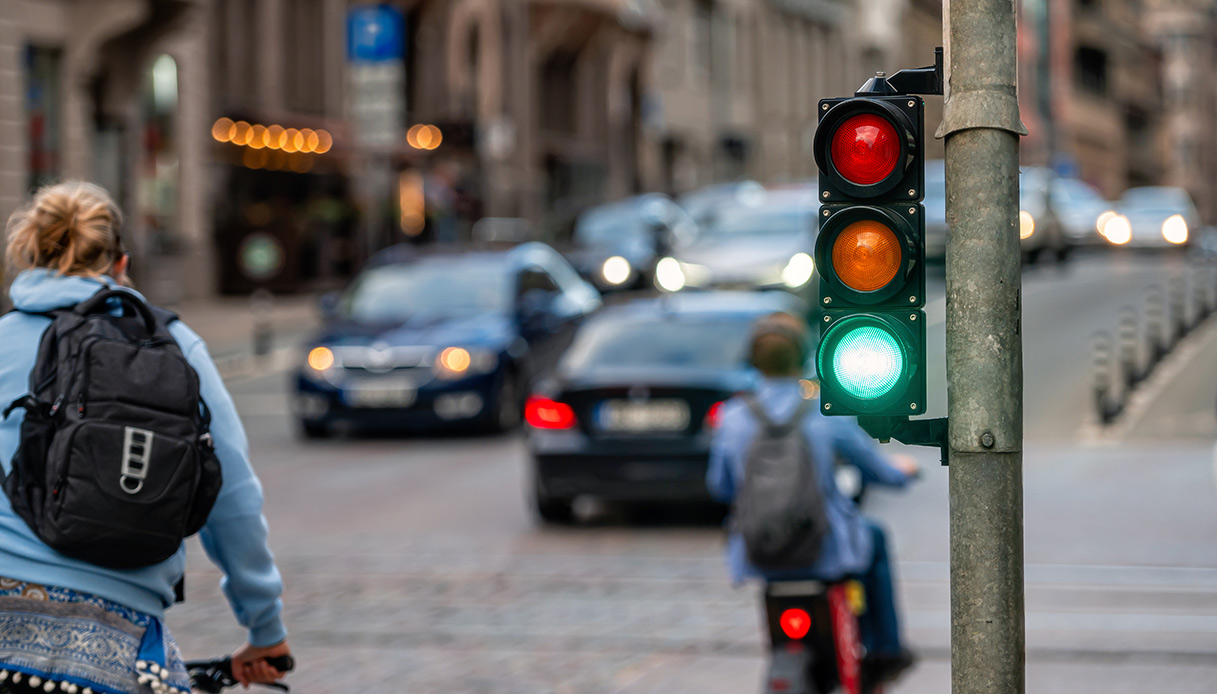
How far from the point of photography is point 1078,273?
34156 mm

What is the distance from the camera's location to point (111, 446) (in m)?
3.41

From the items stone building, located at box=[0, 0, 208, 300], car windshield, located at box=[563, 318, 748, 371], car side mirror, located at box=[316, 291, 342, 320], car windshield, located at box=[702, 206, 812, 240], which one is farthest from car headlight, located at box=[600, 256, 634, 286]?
car windshield, located at box=[563, 318, 748, 371]

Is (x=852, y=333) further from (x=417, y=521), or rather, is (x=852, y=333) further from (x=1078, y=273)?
(x=1078, y=273)

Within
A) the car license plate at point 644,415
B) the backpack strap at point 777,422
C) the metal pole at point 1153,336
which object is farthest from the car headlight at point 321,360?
the backpack strap at point 777,422

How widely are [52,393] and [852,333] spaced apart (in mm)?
1498

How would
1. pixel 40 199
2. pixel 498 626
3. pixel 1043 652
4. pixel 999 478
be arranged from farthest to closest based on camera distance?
pixel 498 626, pixel 1043 652, pixel 40 199, pixel 999 478

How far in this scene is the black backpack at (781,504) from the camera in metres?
5.61

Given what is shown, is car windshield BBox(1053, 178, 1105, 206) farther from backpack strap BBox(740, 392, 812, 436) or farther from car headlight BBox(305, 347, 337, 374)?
backpack strap BBox(740, 392, 812, 436)

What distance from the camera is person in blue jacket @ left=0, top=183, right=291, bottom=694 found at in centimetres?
348

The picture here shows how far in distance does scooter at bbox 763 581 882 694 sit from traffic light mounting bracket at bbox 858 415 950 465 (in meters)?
2.15

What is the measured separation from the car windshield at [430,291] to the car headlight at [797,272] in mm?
4568

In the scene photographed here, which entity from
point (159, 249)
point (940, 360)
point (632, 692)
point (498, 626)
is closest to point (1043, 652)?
point (632, 692)

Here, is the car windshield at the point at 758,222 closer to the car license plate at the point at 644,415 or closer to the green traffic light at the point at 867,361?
the car license plate at the point at 644,415

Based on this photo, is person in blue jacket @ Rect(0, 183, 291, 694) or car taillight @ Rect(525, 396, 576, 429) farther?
car taillight @ Rect(525, 396, 576, 429)
